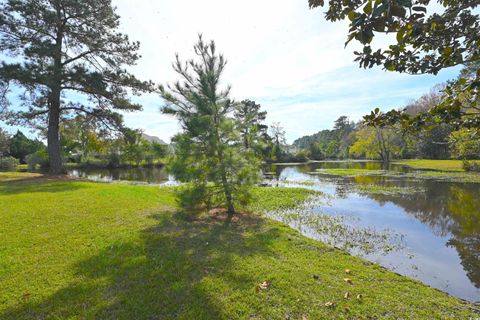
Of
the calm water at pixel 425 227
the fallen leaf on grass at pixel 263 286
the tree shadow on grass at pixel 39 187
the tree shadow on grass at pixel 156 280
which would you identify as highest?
the tree shadow on grass at pixel 39 187

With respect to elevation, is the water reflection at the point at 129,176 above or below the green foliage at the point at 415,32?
below

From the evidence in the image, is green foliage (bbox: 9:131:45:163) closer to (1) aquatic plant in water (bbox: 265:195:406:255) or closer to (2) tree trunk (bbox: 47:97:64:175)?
(2) tree trunk (bbox: 47:97:64:175)

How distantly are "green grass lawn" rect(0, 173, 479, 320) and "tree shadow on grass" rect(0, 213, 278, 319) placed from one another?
0.01 m

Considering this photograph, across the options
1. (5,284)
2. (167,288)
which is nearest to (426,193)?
(167,288)

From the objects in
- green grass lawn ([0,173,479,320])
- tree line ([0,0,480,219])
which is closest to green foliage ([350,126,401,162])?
tree line ([0,0,480,219])

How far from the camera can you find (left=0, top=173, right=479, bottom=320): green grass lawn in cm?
297

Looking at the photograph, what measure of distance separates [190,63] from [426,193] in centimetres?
1399

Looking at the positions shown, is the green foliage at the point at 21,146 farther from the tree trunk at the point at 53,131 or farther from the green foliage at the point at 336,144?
the green foliage at the point at 336,144

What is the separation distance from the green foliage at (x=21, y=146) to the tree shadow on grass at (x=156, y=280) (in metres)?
45.5

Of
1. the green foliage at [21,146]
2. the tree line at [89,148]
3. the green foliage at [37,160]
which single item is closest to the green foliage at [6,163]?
the tree line at [89,148]

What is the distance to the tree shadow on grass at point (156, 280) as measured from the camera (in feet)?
9.39

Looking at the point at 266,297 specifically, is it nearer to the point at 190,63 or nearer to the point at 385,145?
the point at 190,63

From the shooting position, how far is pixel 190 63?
7953 mm

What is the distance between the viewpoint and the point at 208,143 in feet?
24.7
